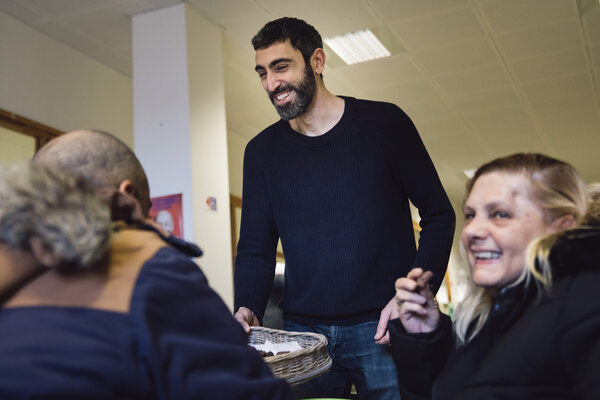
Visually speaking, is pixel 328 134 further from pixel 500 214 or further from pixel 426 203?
pixel 500 214

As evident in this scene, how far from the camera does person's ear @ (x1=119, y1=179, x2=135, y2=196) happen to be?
1045 mm

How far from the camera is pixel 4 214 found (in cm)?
80

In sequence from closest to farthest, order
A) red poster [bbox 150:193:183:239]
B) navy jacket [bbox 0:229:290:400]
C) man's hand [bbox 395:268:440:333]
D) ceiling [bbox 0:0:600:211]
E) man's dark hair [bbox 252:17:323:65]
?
navy jacket [bbox 0:229:290:400]
man's hand [bbox 395:268:440:333]
man's dark hair [bbox 252:17:323:65]
red poster [bbox 150:193:183:239]
ceiling [bbox 0:0:600:211]

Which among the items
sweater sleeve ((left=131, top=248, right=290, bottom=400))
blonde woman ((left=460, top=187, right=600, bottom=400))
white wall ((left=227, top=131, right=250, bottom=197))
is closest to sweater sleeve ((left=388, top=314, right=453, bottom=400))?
blonde woman ((left=460, top=187, right=600, bottom=400))

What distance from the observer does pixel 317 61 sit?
2264 mm

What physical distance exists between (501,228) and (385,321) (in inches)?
19.3

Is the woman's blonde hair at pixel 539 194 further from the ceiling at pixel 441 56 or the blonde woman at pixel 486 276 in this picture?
the ceiling at pixel 441 56

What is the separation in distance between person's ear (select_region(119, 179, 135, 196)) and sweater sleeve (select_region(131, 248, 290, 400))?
0.54ft

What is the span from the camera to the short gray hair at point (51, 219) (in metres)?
0.80

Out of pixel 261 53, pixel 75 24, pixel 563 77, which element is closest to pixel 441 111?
pixel 563 77

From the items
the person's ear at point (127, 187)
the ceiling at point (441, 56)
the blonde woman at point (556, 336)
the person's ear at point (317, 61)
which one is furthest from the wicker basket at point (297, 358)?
the ceiling at point (441, 56)

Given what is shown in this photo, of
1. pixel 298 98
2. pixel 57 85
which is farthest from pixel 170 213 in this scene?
pixel 298 98

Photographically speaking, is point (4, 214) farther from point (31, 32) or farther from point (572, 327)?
point (31, 32)

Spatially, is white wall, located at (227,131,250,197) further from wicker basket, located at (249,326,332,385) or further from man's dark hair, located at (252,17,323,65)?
wicker basket, located at (249,326,332,385)
